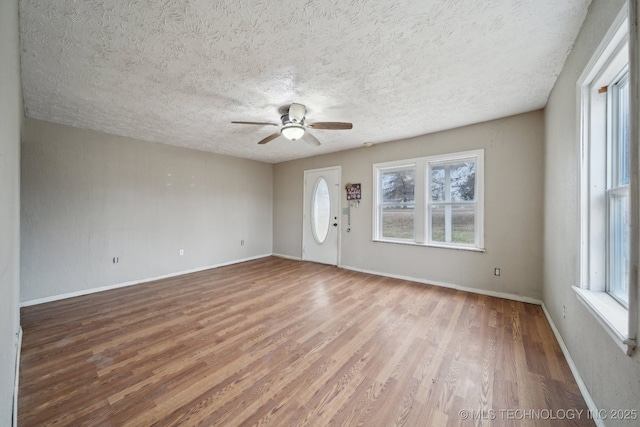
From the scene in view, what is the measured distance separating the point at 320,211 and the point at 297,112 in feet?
9.42

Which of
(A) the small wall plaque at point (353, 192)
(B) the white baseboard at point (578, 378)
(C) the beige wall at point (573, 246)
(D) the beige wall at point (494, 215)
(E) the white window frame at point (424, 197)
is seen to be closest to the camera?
(C) the beige wall at point (573, 246)

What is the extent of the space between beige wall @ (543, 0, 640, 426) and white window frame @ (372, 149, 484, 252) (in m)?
0.71

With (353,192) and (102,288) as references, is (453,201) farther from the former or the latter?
(102,288)

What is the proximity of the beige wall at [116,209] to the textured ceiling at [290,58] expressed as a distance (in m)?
0.60

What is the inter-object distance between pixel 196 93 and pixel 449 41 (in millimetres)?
2340

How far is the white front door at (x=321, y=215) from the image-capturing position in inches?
196

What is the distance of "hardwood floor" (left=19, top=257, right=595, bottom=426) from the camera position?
4.66 feet

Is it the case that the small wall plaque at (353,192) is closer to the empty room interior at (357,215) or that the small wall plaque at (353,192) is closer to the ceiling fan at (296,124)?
the empty room interior at (357,215)

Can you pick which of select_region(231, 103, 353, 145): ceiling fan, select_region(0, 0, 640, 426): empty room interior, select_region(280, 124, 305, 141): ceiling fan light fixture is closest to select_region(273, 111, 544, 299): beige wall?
select_region(0, 0, 640, 426): empty room interior

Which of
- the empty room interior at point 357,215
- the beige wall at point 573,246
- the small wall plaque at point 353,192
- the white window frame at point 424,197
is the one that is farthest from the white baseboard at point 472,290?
the small wall plaque at point 353,192

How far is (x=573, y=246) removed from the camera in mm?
1781

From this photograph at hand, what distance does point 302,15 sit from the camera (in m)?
1.48

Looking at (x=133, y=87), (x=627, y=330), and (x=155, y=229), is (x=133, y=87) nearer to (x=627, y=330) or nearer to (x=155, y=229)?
(x=155, y=229)

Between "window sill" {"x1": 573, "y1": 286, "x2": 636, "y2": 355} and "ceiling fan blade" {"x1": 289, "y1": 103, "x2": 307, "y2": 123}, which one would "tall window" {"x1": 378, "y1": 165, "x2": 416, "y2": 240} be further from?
"window sill" {"x1": 573, "y1": 286, "x2": 636, "y2": 355}
